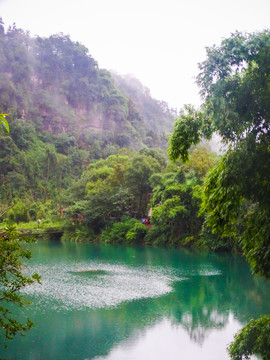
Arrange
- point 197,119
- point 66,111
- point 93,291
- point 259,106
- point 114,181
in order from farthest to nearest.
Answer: point 66,111 < point 114,181 < point 93,291 < point 197,119 < point 259,106

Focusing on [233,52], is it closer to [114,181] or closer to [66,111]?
[114,181]

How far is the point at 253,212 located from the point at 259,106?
1.59 meters

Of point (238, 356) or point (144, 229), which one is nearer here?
point (238, 356)

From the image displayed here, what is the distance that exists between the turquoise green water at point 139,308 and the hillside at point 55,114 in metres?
30.1

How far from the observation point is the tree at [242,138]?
5617mm

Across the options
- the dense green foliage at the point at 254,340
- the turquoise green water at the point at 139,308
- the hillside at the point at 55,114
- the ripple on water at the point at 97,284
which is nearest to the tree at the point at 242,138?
the dense green foliage at the point at 254,340

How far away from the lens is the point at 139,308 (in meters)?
13.3

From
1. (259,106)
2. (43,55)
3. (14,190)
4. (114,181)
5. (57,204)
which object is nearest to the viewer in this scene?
(259,106)

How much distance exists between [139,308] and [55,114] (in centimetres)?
5751

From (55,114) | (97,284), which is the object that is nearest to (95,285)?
(97,284)

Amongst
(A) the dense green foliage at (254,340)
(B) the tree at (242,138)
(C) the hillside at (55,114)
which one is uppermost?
(C) the hillside at (55,114)

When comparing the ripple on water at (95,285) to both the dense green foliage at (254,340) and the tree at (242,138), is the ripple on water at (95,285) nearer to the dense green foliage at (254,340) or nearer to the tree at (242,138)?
the dense green foliage at (254,340)

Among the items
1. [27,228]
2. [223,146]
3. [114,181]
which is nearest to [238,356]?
[223,146]

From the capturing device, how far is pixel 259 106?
5.88 metres
